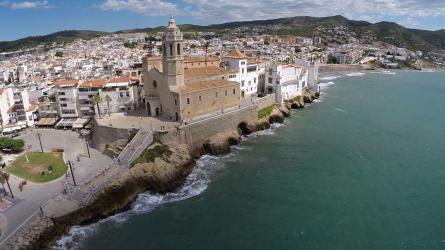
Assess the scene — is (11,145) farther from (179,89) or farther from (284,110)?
(284,110)

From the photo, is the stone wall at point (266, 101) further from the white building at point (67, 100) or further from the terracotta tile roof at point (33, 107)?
the terracotta tile roof at point (33, 107)

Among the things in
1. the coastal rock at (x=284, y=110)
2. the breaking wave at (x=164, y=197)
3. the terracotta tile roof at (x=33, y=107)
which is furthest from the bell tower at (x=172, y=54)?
the terracotta tile roof at (x=33, y=107)

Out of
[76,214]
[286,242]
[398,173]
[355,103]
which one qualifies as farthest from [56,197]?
[355,103]

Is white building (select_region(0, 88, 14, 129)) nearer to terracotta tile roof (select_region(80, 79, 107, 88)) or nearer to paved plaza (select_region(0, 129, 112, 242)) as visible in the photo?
paved plaza (select_region(0, 129, 112, 242))

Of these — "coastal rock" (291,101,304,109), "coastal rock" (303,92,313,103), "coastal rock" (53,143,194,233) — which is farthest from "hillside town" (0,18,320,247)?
"coastal rock" (303,92,313,103)

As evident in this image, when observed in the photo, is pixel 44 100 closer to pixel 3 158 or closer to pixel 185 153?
pixel 3 158

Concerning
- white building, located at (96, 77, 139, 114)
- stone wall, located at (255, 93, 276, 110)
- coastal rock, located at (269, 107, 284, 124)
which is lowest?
coastal rock, located at (269, 107, 284, 124)
